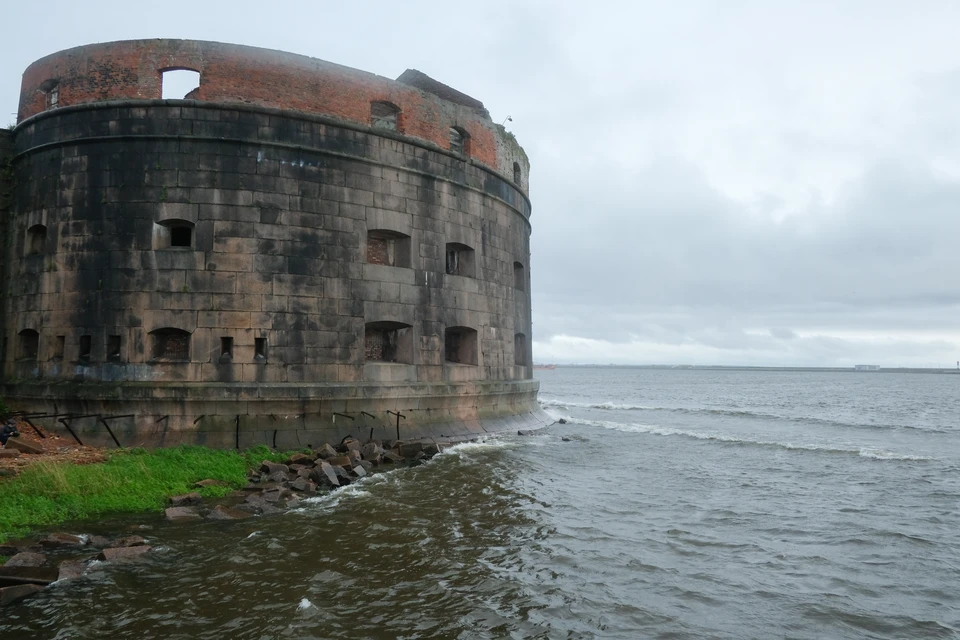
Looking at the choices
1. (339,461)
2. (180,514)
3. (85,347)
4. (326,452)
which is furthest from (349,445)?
(85,347)

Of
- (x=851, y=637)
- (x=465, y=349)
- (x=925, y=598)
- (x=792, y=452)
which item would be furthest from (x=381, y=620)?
(x=792, y=452)

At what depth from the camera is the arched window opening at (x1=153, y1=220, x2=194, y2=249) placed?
13.4 metres

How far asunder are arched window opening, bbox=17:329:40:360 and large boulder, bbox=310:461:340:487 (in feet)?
23.3

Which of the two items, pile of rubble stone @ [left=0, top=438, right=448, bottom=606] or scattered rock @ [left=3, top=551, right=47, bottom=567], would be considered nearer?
pile of rubble stone @ [left=0, top=438, right=448, bottom=606]

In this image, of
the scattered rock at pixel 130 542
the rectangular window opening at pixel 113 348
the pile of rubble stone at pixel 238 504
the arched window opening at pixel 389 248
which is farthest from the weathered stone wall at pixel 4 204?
the scattered rock at pixel 130 542

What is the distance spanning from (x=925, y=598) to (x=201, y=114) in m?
14.2

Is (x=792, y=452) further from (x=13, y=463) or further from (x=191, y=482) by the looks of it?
(x=13, y=463)

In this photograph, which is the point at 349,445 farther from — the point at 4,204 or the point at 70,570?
the point at 4,204

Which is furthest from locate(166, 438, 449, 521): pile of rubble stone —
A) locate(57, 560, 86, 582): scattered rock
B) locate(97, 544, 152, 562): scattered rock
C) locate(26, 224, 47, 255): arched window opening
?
locate(26, 224, 47, 255): arched window opening

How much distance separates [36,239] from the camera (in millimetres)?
14383

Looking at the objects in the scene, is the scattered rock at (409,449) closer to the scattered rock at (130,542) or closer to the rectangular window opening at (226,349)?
the rectangular window opening at (226,349)

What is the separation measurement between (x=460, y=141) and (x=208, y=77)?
21.7 feet

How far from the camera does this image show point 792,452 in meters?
19.0

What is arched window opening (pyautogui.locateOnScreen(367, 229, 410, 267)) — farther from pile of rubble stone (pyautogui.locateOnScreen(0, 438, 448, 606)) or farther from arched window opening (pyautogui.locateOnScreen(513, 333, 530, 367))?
arched window opening (pyautogui.locateOnScreen(513, 333, 530, 367))
